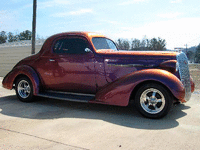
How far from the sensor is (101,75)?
5.44 meters

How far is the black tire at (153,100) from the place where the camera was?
4656 millimetres

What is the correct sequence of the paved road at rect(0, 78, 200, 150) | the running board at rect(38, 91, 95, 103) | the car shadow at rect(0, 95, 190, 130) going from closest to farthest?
the paved road at rect(0, 78, 200, 150) < the car shadow at rect(0, 95, 190, 130) < the running board at rect(38, 91, 95, 103)

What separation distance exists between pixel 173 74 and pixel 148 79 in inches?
24.9

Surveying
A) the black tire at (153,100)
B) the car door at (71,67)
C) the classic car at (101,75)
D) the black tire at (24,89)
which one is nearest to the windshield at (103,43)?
the classic car at (101,75)

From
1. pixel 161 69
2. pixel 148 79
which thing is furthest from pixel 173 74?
pixel 148 79

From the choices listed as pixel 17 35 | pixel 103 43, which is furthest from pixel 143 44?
pixel 17 35

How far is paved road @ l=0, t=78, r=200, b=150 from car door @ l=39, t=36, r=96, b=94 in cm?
55

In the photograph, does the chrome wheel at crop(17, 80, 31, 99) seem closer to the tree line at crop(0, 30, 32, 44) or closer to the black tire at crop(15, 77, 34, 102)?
the black tire at crop(15, 77, 34, 102)

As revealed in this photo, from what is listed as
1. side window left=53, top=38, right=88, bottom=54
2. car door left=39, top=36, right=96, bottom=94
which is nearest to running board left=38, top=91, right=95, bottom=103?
car door left=39, top=36, right=96, bottom=94

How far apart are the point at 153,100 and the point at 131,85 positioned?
54 centimetres

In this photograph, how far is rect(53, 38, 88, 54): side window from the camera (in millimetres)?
5762

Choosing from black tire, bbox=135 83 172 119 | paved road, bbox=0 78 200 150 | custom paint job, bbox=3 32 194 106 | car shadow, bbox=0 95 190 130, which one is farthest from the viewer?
custom paint job, bbox=3 32 194 106

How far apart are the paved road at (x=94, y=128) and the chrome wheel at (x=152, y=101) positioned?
0.74ft

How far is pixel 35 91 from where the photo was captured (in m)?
6.12
